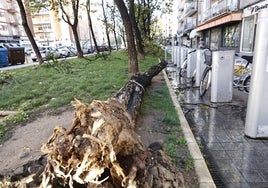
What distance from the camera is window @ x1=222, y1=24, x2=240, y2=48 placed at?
22.3 metres

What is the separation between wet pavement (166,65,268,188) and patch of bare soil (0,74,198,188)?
0.50 m

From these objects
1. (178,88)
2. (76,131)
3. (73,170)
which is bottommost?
(178,88)

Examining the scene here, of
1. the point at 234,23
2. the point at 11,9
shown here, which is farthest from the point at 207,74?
the point at 11,9

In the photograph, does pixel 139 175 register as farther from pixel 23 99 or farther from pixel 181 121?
pixel 23 99

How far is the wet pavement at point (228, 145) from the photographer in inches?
117

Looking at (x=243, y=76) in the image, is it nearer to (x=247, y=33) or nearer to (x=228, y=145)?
(x=228, y=145)

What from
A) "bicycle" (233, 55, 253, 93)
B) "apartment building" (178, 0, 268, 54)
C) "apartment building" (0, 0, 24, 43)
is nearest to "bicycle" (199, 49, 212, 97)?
"bicycle" (233, 55, 253, 93)

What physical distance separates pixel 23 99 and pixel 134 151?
5.79m

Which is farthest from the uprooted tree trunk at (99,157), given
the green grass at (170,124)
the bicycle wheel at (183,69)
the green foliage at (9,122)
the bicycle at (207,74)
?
the bicycle wheel at (183,69)

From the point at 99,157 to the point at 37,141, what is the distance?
252cm

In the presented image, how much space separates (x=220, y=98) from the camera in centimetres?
622

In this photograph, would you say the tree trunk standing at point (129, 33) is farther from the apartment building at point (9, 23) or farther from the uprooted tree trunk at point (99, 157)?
the apartment building at point (9, 23)

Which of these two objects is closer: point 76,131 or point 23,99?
point 76,131

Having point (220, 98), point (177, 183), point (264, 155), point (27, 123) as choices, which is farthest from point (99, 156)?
point (220, 98)
